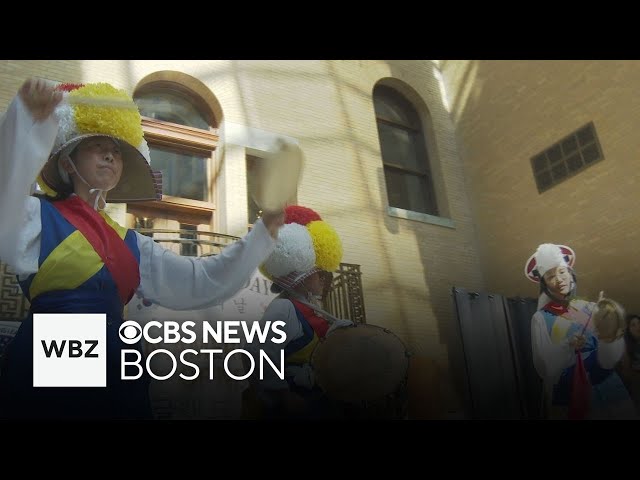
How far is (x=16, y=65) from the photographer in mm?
4898

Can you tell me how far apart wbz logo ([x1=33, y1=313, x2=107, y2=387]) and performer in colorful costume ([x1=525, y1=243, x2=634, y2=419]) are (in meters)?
3.52

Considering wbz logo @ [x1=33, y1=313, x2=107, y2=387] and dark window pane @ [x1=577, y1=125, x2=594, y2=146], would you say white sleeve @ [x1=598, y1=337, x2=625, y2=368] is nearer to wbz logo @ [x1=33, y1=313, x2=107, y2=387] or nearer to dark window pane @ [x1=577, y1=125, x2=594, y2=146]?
dark window pane @ [x1=577, y1=125, x2=594, y2=146]

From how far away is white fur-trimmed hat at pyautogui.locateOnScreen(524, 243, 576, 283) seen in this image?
5.28 meters

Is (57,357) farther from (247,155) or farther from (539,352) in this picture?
(539,352)

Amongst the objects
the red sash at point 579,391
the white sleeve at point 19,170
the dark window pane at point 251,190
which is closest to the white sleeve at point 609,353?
the red sash at point 579,391

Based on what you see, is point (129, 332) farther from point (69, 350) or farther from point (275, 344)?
point (275, 344)

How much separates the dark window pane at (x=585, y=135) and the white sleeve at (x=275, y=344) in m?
4.18

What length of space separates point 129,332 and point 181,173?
283 cm

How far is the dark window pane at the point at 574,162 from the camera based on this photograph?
246 inches

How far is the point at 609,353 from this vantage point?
4855 mm

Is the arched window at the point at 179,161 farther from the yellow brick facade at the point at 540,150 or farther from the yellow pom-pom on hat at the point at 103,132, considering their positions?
the yellow brick facade at the point at 540,150

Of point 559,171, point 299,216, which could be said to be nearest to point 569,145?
point 559,171

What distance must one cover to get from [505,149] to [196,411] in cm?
464

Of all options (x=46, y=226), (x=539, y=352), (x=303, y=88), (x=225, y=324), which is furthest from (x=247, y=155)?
(x=46, y=226)
